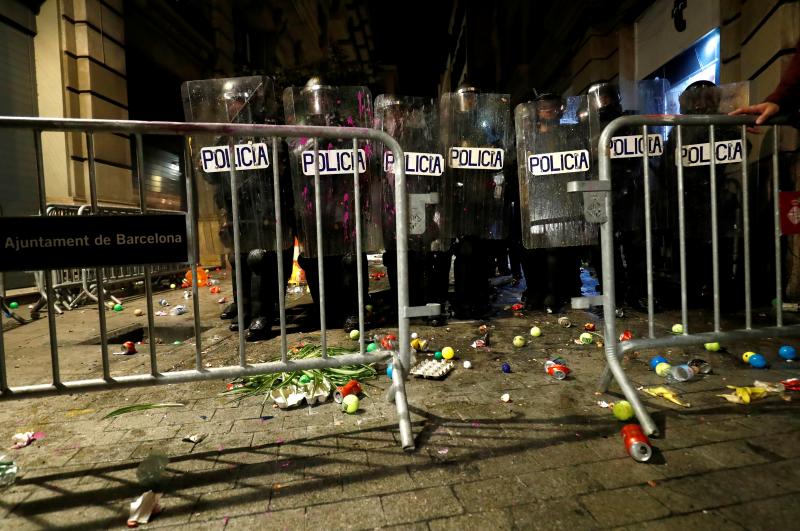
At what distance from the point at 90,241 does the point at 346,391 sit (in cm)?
164

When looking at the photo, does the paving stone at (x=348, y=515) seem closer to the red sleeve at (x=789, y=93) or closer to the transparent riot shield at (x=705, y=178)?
the red sleeve at (x=789, y=93)

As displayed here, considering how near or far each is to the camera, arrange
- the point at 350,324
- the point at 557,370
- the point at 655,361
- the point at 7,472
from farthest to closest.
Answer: the point at 350,324
the point at 655,361
the point at 557,370
the point at 7,472

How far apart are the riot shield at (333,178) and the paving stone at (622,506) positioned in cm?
310

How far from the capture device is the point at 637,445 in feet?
6.63

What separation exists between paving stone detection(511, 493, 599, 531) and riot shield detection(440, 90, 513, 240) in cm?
332

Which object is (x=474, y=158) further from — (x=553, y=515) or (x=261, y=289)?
(x=553, y=515)

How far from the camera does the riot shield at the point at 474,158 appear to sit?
4.59m

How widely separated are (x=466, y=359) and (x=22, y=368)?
374 centimetres

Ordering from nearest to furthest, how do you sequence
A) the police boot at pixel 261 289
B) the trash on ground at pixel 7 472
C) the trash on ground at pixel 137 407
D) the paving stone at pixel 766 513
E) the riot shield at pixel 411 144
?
the paving stone at pixel 766 513
the trash on ground at pixel 7 472
the trash on ground at pixel 137 407
the riot shield at pixel 411 144
the police boot at pixel 261 289

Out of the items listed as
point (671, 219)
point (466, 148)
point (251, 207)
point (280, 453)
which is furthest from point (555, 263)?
point (280, 453)

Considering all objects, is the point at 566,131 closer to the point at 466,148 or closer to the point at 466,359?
the point at 466,148

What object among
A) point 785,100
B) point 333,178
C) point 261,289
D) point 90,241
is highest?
point 785,100

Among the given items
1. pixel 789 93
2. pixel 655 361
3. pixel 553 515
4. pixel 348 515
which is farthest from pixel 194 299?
pixel 789 93

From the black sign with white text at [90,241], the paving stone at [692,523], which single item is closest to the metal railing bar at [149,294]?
the black sign with white text at [90,241]
